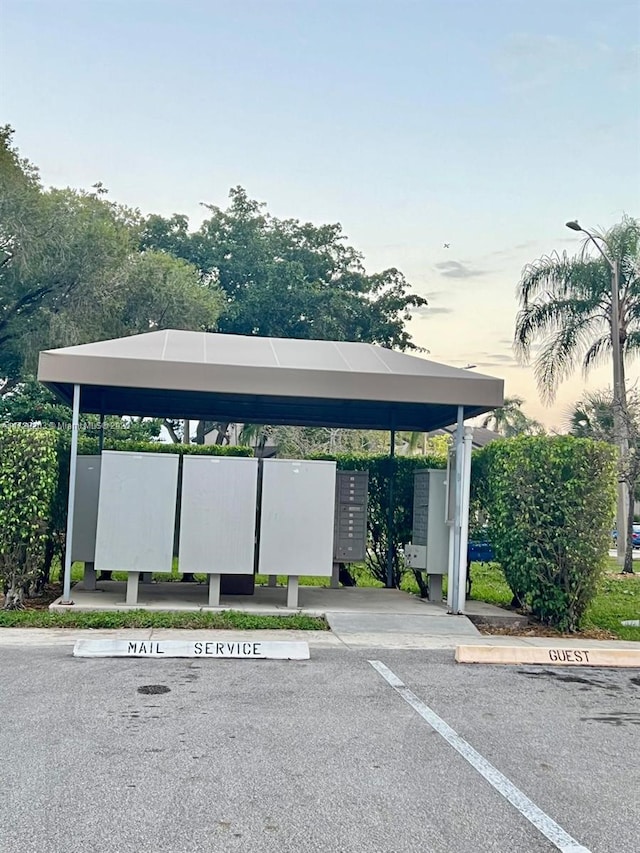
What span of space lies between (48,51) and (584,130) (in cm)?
1029

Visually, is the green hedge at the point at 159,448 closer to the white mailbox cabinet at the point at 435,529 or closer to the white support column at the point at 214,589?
the white support column at the point at 214,589

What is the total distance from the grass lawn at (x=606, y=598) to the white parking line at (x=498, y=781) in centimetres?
436

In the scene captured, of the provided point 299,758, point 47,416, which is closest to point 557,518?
point 299,758

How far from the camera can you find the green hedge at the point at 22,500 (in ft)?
28.9

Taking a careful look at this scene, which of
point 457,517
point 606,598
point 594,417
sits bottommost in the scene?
point 606,598

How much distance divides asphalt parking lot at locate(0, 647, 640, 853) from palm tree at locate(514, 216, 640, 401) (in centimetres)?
1511

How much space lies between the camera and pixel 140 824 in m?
3.68

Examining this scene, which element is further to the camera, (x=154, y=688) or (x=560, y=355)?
(x=560, y=355)

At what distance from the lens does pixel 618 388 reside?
20422 millimetres

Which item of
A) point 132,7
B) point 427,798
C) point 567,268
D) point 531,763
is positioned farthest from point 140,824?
point 567,268

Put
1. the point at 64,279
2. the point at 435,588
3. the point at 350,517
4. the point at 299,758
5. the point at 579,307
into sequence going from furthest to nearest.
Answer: the point at 64,279
the point at 579,307
the point at 350,517
the point at 435,588
the point at 299,758

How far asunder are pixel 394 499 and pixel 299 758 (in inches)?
320

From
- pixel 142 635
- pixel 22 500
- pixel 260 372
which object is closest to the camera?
pixel 142 635

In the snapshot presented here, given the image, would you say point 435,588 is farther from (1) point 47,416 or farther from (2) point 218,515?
(1) point 47,416
